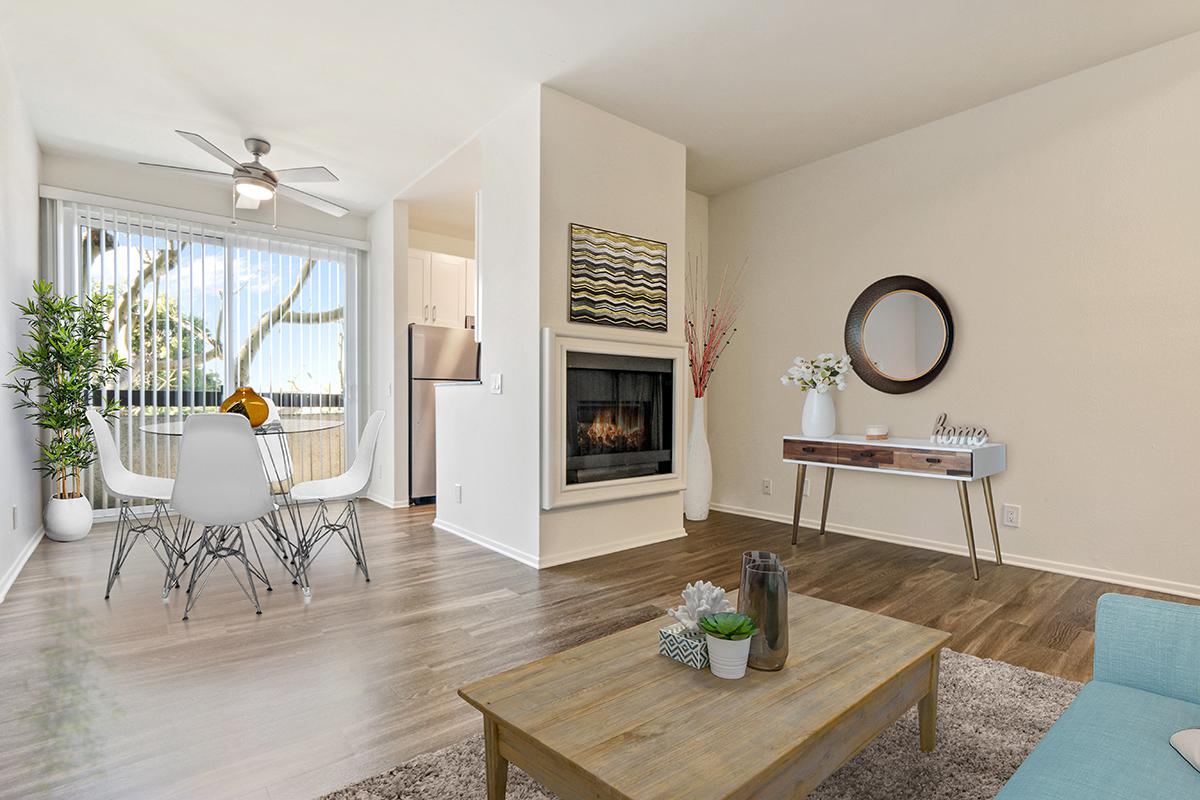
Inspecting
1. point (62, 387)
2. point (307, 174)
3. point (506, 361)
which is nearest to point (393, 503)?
point (506, 361)

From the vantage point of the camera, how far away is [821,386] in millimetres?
4141

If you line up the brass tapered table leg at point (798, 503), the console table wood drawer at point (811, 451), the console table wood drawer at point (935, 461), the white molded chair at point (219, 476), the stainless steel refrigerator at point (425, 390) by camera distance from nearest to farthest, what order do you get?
the white molded chair at point (219, 476) → the console table wood drawer at point (935, 461) → the console table wood drawer at point (811, 451) → the brass tapered table leg at point (798, 503) → the stainless steel refrigerator at point (425, 390)

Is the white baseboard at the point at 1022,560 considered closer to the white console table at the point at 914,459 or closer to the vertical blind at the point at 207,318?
the white console table at the point at 914,459

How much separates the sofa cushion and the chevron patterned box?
22.6 inches

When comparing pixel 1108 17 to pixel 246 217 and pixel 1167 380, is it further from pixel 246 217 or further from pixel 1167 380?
pixel 246 217

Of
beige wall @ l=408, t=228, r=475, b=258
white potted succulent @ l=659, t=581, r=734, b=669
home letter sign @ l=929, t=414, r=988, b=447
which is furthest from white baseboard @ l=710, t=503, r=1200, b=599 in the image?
A: beige wall @ l=408, t=228, r=475, b=258

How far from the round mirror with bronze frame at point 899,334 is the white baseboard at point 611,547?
1734mm

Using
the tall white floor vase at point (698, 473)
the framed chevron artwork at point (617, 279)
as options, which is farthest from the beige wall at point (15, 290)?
the tall white floor vase at point (698, 473)

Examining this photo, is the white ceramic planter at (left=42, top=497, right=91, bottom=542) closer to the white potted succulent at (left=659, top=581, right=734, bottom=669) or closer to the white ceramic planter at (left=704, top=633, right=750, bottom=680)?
the white potted succulent at (left=659, top=581, right=734, bottom=669)

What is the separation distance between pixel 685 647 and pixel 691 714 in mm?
214

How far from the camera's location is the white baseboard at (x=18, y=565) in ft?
9.72

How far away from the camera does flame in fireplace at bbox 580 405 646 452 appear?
3.81 meters

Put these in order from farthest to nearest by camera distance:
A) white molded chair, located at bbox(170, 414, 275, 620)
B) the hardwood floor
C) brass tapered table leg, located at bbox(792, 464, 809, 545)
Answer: brass tapered table leg, located at bbox(792, 464, 809, 545) < white molded chair, located at bbox(170, 414, 275, 620) < the hardwood floor

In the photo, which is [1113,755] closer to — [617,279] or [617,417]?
[617,417]
